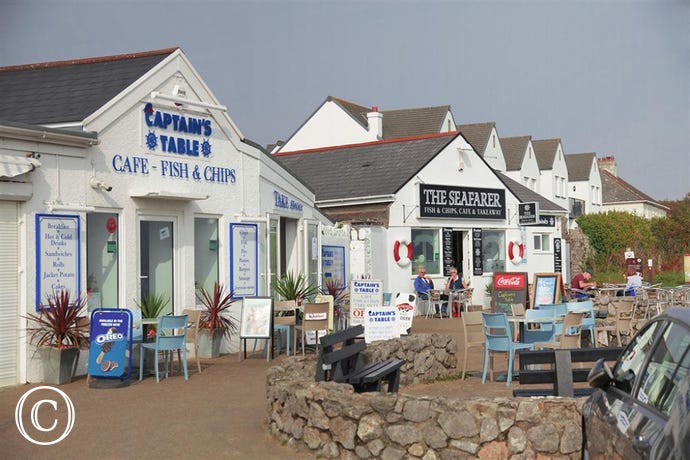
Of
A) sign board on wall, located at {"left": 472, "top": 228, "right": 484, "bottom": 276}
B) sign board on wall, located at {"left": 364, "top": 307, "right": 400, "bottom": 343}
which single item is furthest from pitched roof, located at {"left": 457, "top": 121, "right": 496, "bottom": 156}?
sign board on wall, located at {"left": 364, "top": 307, "right": 400, "bottom": 343}

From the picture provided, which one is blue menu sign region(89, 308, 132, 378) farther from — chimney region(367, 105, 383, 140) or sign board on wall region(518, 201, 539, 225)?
chimney region(367, 105, 383, 140)

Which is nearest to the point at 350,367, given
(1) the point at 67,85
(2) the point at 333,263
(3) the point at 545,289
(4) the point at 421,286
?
(1) the point at 67,85

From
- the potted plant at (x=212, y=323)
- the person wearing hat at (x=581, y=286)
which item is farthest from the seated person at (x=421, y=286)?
the potted plant at (x=212, y=323)

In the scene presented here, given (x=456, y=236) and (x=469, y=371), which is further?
(x=456, y=236)

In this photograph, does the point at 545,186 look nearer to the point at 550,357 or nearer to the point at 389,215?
the point at 389,215

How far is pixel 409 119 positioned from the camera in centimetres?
4562

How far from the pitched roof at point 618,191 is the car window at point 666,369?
209ft

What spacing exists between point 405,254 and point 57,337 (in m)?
13.9

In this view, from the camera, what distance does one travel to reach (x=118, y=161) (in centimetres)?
1420

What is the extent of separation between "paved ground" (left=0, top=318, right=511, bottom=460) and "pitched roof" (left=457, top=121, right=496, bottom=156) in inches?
→ 1215

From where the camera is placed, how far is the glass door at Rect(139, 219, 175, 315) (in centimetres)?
1497

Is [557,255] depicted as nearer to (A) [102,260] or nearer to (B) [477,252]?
(B) [477,252]

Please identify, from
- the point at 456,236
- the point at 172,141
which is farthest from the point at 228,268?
the point at 456,236

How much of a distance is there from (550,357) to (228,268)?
29.3ft
